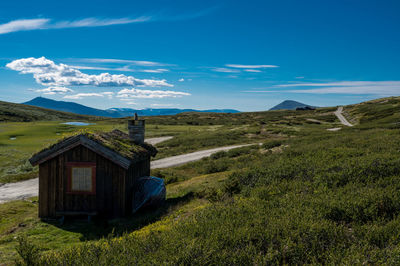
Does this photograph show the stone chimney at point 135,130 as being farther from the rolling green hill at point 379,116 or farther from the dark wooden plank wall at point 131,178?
the rolling green hill at point 379,116

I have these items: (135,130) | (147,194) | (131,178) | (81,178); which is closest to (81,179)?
(81,178)

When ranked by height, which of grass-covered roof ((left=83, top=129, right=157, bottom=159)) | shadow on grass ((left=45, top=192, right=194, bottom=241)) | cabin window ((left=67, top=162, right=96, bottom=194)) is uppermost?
grass-covered roof ((left=83, top=129, right=157, bottom=159))

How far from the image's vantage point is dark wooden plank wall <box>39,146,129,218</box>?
13.4 m

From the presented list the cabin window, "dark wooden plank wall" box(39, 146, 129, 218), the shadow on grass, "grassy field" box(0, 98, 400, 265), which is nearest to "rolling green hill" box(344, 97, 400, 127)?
"grassy field" box(0, 98, 400, 265)

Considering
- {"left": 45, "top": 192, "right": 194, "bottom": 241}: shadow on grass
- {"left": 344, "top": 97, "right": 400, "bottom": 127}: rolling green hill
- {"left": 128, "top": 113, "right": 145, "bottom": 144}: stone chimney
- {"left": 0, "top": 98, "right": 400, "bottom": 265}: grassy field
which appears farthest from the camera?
{"left": 344, "top": 97, "right": 400, "bottom": 127}: rolling green hill

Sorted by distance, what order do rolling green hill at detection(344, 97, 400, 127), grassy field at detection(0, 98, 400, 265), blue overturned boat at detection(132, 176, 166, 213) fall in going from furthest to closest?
rolling green hill at detection(344, 97, 400, 127)
blue overturned boat at detection(132, 176, 166, 213)
grassy field at detection(0, 98, 400, 265)

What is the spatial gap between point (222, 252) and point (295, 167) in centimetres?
865

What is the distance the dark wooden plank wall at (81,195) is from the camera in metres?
13.4

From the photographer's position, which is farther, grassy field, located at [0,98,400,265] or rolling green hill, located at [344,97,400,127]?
rolling green hill, located at [344,97,400,127]

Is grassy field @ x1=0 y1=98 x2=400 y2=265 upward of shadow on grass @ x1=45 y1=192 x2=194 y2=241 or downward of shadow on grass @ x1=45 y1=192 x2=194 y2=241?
upward

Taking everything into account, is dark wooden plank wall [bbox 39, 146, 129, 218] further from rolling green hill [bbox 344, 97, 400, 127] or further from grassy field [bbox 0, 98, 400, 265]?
rolling green hill [bbox 344, 97, 400, 127]

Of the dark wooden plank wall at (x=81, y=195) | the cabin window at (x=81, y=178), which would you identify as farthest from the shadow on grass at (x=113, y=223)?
the cabin window at (x=81, y=178)

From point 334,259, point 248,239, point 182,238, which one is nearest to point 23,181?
point 182,238

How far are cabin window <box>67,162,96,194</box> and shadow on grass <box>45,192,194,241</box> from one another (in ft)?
4.88
